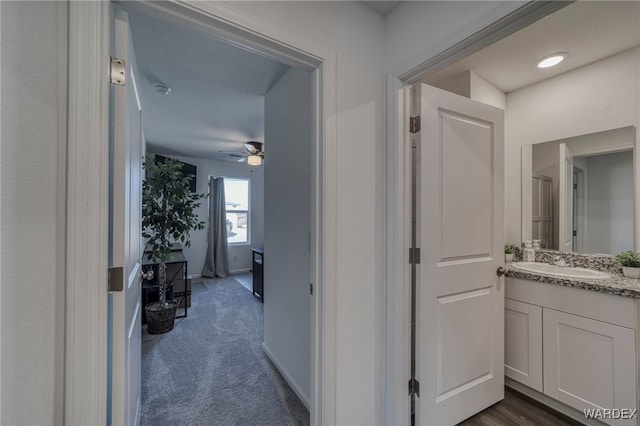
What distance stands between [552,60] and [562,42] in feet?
0.70

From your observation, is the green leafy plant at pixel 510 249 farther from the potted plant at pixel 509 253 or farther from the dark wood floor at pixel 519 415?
the dark wood floor at pixel 519 415

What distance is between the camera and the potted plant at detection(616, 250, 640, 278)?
5.55 feet

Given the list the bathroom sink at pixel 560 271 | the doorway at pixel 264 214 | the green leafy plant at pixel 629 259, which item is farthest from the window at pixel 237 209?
the green leafy plant at pixel 629 259

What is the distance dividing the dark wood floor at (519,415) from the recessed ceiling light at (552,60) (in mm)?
2445

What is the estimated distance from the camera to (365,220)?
1460 millimetres

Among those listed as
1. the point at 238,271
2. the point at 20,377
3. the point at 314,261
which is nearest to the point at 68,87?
the point at 20,377

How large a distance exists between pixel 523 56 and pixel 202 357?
3.57m

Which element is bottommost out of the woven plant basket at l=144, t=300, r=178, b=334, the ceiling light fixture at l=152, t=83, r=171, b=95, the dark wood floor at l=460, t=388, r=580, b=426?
the dark wood floor at l=460, t=388, r=580, b=426

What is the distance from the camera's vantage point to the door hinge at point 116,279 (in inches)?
35.0

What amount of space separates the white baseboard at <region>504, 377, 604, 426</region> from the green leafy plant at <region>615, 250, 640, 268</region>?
A: 38.6 inches

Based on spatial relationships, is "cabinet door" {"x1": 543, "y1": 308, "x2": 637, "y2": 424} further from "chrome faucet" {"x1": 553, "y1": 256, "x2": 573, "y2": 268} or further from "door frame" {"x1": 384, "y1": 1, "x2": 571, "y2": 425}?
"door frame" {"x1": 384, "y1": 1, "x2": 571, "y2": 425}

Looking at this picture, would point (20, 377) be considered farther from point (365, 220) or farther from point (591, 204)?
point (591, 204)

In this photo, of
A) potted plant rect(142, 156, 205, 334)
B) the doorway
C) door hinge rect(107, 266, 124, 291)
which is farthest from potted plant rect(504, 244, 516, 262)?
potted plant rect(142, 156, 205, 334)

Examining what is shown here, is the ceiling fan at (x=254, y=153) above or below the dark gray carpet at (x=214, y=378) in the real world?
above
